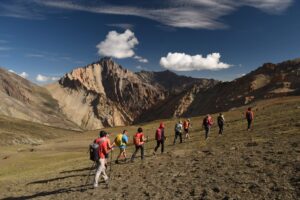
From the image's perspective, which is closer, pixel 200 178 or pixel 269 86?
pixel 200 178

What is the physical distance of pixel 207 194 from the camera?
15812 millimetres

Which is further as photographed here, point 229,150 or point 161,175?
point 229,150

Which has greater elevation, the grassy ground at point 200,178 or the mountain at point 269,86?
the mountain at point 269,86

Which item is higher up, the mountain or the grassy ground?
Result: the mountain

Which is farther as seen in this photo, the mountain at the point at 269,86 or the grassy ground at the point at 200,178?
the mountain at the point at 269,86

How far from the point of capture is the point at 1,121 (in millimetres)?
165375

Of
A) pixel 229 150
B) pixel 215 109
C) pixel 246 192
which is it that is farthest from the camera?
pixel 215 109

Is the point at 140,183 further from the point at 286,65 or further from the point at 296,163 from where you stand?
the point at 286,65

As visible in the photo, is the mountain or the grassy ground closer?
the grassy ground

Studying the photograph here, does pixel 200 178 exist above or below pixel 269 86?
below

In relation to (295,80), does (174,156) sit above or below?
below

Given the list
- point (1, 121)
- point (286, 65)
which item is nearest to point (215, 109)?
point (286, 65)

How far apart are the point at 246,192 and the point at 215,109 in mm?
179962

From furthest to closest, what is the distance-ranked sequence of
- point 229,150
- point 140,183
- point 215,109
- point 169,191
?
point 215,109 → point 229,150 → point 140,183 → point 169,191
